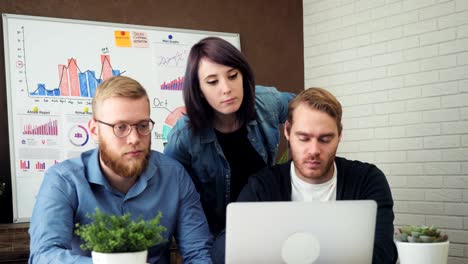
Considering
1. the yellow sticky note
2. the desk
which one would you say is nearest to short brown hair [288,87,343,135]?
the desk

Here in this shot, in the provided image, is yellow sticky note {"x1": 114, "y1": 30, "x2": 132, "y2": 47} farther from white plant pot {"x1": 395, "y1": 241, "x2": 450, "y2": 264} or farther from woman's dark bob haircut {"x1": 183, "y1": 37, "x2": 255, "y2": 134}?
white plant pot {"x1": 395, "y1": 241, "x2": 450, "y2": 264}

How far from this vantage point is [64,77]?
396 centimetres

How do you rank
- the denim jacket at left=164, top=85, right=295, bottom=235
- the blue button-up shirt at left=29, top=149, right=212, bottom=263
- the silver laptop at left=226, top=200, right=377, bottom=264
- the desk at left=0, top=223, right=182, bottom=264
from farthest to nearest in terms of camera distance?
the desk at left=0, top=223, right=182, bottom=264
the denim jacket at left=164, top=85, right=295, bottom=235
the blue button-up shirt at left=29, top=149, right=212, bottom=263
the silver laptop at left=226, top=200, right=377, bottom=264

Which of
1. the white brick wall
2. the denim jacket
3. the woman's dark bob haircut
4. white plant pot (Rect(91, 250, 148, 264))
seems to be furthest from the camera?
the white brick wall

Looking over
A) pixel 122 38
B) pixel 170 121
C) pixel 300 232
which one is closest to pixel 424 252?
pixel 300 232

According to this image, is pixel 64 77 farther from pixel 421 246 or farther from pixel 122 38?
pixel 421 246

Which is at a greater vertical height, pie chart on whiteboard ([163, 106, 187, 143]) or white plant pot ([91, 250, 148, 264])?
pie chart on whiteboard ([163, 106, 187, 143])

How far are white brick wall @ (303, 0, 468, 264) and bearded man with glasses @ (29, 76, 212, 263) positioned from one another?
2.11 meters

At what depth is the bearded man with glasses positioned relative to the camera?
1.91 meters

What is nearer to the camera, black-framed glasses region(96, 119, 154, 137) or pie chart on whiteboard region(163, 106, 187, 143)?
black-framed glasses region(96, 119, 154, 137)

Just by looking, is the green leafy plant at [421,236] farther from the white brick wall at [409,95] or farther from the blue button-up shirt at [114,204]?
the white brick wall at [409,95]

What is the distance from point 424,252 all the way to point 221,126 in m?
1.13

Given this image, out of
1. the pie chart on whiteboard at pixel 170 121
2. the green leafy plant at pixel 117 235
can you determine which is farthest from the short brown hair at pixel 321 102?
the pie chart on whiteboard at pixel 170 121

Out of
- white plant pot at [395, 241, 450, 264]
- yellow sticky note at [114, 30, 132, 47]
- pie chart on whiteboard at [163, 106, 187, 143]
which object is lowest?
white plant pot at [395, 241, 450, 264]
